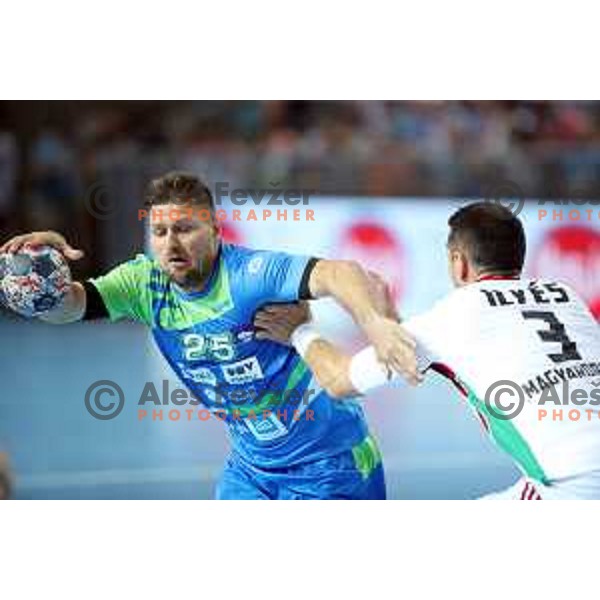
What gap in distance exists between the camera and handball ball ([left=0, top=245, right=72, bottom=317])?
5.07m

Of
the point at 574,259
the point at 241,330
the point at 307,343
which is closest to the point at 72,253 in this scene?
the point at 241,330

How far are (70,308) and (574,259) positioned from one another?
1.91m

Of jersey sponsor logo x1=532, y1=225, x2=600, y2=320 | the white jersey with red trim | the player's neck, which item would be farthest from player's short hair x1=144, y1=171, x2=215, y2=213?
jersey sponsor logo x1=532, y1=225, x2=600, y2=320

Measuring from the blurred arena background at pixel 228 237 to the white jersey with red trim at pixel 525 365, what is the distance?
225 millimetres

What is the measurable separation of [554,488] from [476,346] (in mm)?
570

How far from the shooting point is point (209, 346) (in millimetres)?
5156

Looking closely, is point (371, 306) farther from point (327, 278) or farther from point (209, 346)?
point (209, 346)

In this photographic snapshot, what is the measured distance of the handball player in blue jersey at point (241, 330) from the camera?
16.8 ft

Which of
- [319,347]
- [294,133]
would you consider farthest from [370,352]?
[294,133]

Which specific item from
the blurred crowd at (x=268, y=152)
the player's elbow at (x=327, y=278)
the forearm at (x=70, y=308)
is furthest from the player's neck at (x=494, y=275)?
the forearm at (x=70, y=308)
